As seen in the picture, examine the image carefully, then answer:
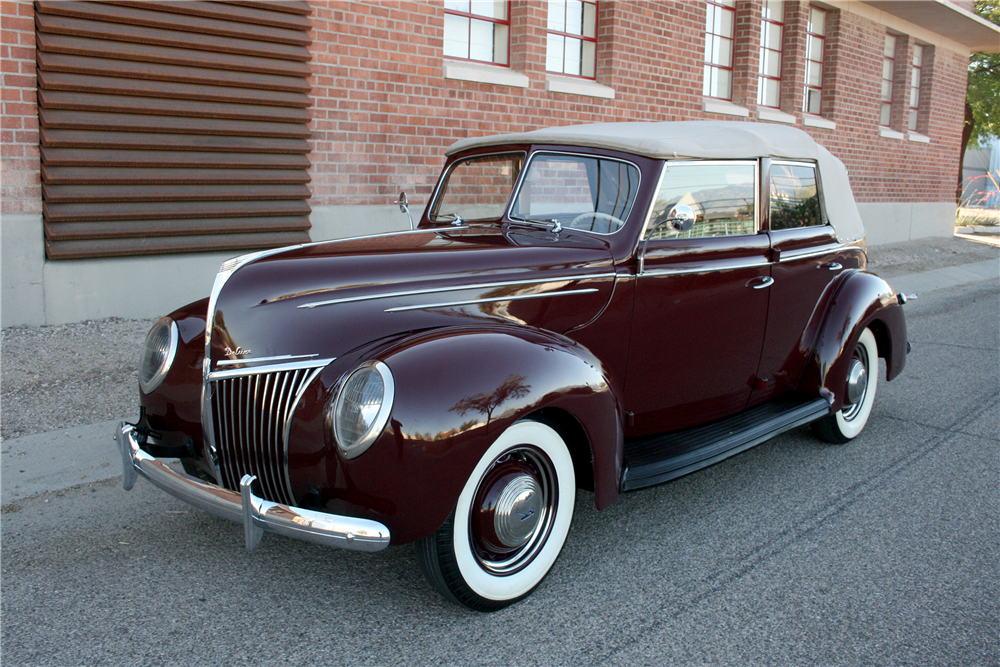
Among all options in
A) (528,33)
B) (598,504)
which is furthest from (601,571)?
(528,33)

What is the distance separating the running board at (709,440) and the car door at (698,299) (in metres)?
0.09

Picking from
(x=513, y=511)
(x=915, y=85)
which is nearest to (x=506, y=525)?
(x=513, y=511)

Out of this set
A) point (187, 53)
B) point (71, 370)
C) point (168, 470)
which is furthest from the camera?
point (187, 53)

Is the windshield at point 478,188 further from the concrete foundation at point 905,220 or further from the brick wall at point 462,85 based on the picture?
the concrete foundation at point 905,220

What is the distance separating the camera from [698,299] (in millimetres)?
3535

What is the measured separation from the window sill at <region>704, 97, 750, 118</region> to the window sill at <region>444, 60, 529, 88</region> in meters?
3.70

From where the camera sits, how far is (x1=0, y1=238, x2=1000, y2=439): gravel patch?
4.31 m

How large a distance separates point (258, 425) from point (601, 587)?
135cm

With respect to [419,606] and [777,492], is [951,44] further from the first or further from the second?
[419,606]

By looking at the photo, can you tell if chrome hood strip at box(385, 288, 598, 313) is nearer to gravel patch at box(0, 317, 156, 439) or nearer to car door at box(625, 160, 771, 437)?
car door at box(625, 160, 771, 437)

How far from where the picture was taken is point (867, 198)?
14.5 metres

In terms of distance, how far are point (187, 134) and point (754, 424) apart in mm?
4886

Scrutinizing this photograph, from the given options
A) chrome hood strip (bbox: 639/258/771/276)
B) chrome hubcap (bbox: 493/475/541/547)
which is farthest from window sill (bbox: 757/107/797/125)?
chrome hubcap (bbox: 493/475/541/547)

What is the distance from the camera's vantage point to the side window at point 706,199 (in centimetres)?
343
